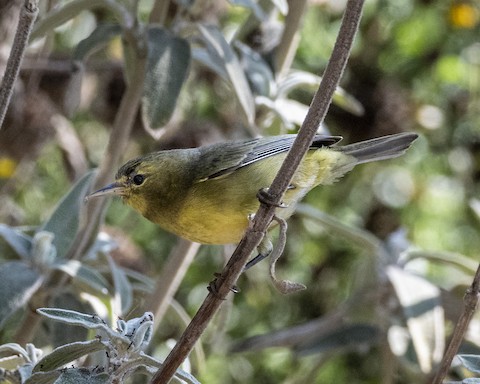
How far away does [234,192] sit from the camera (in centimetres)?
146

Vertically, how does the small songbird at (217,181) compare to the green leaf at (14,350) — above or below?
above

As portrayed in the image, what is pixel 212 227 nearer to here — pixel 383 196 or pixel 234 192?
pixel 234 192

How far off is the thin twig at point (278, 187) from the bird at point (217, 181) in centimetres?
49

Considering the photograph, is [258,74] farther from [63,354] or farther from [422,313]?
[63,354]

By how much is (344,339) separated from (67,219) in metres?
0.72

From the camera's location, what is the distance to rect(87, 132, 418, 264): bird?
4.68 ft

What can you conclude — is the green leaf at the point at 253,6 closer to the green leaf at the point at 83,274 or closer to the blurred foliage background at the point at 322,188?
the blurred foliage background at the point at 322,188

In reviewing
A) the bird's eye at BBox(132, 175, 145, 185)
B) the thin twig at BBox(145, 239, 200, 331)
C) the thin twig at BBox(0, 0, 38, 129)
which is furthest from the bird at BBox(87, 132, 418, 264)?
the thin twig at BBox(0, 0, 38, 129)

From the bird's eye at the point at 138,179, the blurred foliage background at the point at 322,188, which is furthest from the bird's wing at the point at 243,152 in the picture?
the blurred foliage background at the point at 322,188

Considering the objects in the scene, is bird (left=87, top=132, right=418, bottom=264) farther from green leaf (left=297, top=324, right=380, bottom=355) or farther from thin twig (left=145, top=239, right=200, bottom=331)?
green leaf (left=297, top=324, right=380, bottom=355)

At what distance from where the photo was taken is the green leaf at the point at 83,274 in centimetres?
Result: 147

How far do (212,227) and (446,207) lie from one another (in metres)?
1.52

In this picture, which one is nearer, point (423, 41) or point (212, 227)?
point (212, 227)

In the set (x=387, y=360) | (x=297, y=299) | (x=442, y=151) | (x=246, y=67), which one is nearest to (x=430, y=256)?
(x=387, y=360)
